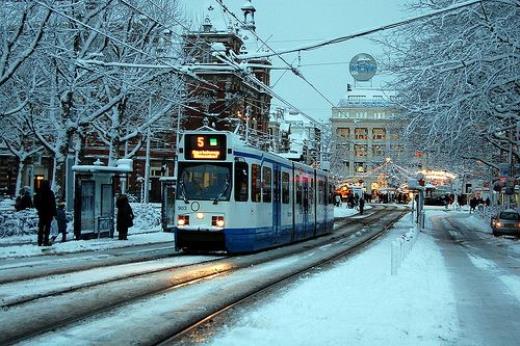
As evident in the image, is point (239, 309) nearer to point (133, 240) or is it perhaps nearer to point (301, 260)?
point (301, 260)

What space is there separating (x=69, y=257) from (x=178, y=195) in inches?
137

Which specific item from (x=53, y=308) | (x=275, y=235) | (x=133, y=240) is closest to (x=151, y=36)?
(x=133, y=240)

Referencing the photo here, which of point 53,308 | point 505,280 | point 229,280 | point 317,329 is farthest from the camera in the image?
point 505,280

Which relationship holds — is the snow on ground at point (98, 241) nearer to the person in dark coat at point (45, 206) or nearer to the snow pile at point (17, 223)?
the snow pile at point (17, 223)

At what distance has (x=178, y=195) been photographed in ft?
69.3

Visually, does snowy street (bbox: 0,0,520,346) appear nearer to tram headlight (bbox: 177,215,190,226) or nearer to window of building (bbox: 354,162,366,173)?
tram headlight (bbox: 177,215,190,226)

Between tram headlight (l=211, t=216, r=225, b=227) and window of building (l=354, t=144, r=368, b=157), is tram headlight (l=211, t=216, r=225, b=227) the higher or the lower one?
the lower one

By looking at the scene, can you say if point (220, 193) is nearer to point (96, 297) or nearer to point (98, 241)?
point (98, 241)

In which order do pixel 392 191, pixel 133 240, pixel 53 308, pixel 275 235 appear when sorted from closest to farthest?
1. pixel 53 308
2. pixel 275 235
3. pixel 133 240
4. pixel 392 191

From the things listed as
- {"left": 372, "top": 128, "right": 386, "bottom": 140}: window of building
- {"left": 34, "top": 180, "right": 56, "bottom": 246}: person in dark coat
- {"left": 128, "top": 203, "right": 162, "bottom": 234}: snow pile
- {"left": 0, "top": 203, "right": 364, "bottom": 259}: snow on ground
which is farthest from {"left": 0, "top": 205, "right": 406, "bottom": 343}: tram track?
{"left": 372, "top": 128, "right": 386, "bottom": 140}: window of building

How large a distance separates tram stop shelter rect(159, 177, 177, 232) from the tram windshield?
11502 millimetres

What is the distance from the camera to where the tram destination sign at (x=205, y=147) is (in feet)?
68.6

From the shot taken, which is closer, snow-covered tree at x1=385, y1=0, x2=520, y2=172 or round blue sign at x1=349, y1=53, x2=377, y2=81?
snow-covered tree at x1=385, y1=0, x2=520, y2=172

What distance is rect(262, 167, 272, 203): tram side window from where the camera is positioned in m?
22.8
